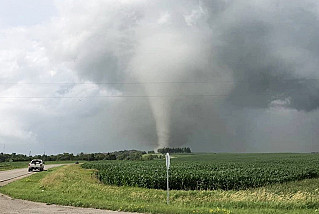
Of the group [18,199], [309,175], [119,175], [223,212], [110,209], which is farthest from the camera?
[309,175]

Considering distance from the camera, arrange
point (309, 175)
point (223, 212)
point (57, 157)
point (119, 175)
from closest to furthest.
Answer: point (223, 212)
point (119, 175)
point (309, 175)
point (57, 157)

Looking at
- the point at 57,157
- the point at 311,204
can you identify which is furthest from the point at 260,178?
the point at 57,157

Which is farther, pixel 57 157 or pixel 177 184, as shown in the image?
pixel 57 157

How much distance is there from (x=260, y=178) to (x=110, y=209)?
23686 millimetres

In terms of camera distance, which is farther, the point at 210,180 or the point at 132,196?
the point at 210,180

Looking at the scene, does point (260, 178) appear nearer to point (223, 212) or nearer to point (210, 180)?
point (210, 180)

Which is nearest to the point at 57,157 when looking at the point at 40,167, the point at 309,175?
Result: the point at 40,167

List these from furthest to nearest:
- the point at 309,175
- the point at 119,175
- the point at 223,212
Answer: the point at 309,175 → the point at 119,175 → the point at 223,212

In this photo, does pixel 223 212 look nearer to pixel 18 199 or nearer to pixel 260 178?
pixel 18 199

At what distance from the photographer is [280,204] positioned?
1820 centimetres

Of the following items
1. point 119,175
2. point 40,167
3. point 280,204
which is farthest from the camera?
point 40,167

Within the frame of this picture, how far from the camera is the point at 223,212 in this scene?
14891 millimetres

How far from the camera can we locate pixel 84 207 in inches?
673

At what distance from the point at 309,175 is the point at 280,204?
105ft
